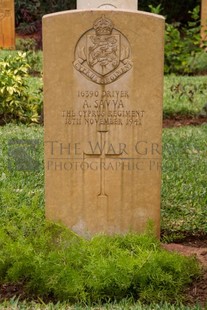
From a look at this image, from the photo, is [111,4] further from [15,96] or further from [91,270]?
[91,270]

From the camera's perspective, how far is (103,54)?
15.5 ft

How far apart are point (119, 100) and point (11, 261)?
4.28ft

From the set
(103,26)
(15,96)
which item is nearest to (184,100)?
(15,96)

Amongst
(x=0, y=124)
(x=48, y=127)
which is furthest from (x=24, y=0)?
(x=48, y=127)

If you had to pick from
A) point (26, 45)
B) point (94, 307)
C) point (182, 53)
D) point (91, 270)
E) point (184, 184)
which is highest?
point (26, 45)

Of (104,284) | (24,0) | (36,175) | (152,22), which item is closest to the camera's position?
(104,284)

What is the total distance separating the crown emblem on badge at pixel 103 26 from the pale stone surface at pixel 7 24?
13328mm

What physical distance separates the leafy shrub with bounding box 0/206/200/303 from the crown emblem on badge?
138 cm

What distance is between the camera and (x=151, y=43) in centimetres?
468

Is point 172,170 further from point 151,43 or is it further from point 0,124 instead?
point 0,124

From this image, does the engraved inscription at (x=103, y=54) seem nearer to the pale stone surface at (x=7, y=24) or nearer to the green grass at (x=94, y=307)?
the green grass at (x=94, y=307)

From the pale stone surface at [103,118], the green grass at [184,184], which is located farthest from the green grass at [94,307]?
the green grass at [184,184]

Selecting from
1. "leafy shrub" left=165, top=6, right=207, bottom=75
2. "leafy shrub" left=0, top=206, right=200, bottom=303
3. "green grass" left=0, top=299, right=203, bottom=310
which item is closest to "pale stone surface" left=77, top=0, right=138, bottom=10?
"leafy shrub" left=165, top=6, right=207, bottom=75

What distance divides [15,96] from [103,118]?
490 centimetres
